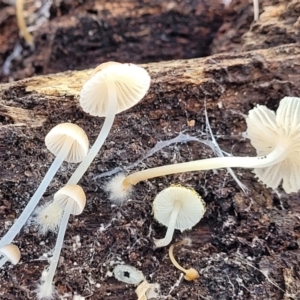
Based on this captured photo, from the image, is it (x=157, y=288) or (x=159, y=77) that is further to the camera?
(x=159, y=77)

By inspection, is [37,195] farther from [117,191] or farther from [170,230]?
[170,230]

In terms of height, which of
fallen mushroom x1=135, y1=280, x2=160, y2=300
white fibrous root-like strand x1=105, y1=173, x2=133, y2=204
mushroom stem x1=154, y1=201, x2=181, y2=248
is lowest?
fallen mushroom x1=135, y1=280, x2=160, y2=300

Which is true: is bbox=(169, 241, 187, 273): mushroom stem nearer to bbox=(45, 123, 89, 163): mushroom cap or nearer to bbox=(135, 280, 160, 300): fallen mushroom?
bbox=(135, 280, 160, 300): fallen mushroom

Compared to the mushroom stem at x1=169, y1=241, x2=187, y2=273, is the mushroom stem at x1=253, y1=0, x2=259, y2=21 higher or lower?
the mushroom stem at x1=253, y1=0, x2=259, y2=21

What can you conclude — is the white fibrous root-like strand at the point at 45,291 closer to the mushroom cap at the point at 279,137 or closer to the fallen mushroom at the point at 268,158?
the fallen mushroom at the point at 268,158

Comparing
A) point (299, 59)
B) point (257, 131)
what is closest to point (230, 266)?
point (257, 131)

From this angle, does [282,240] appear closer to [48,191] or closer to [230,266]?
[230,266]

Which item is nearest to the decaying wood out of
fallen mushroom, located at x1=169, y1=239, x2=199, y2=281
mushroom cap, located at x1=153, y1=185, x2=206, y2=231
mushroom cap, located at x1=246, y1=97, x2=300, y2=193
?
mushroom cap, located at x1=246, y1=97, x2=300, y2=193

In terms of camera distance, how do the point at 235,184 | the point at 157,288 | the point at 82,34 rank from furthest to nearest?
the point at 82,34, the point at 235,184, the point at 157,288
